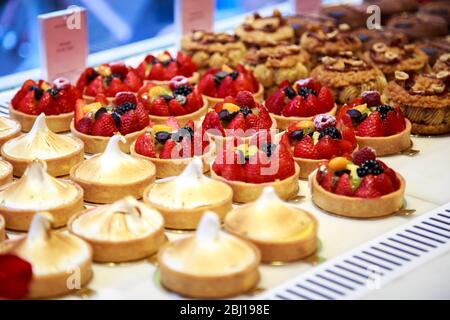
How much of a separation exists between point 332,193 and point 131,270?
105 centimetres

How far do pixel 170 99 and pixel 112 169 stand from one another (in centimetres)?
104

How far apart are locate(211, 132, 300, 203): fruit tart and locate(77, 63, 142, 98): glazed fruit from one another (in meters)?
1.33

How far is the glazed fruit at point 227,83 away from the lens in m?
5.29

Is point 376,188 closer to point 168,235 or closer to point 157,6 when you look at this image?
point 168,235

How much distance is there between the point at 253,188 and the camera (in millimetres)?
4008

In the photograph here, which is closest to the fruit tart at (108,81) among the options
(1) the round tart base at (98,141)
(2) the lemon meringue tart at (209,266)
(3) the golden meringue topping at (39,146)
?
(1) the round tart base at (98,141)

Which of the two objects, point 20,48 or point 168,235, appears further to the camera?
point 20,48

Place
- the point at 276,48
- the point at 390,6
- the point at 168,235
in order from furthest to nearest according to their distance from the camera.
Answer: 1. the point at 390,6
2. the point at 276,48
3. the point at 168,235

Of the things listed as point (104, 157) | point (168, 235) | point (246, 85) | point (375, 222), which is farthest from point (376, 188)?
point (246, 85)

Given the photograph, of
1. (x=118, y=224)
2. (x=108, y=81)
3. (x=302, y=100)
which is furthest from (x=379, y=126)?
(x=118, y=224)

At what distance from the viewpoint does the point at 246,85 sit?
5.30m

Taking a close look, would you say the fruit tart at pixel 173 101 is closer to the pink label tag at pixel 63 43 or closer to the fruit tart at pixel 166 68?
the fruit tart at pixel 166 68
